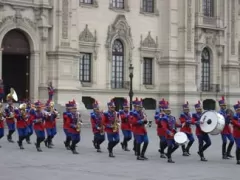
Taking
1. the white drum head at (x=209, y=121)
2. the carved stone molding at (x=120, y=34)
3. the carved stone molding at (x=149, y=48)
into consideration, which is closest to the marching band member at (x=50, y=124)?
the white drum head at (x=209, y=121)

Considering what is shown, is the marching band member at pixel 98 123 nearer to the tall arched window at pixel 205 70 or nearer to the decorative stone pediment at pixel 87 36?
the decorative stone pediment at pixel 87 36

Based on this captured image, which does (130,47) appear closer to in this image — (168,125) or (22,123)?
(22,123)

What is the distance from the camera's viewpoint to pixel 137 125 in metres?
19.4

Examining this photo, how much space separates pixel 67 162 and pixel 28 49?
20.2 metres

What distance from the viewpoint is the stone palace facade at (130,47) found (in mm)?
37000

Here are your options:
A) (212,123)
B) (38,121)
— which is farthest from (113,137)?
(212,123)

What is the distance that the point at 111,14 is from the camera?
41.6 meters

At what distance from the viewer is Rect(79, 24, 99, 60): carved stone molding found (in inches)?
1567

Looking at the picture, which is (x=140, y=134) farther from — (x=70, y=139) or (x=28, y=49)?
(x=28, y=49)

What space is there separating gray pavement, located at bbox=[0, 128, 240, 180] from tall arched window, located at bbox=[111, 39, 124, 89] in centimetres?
1987

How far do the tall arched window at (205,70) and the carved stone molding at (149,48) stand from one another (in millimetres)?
4635

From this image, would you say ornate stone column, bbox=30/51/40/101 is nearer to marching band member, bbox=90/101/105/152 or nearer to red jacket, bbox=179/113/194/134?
marching band member, bbox=90/101/105/152

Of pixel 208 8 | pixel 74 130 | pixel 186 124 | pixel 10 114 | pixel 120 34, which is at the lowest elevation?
pixel 74 130

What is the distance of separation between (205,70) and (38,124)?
27.5m
